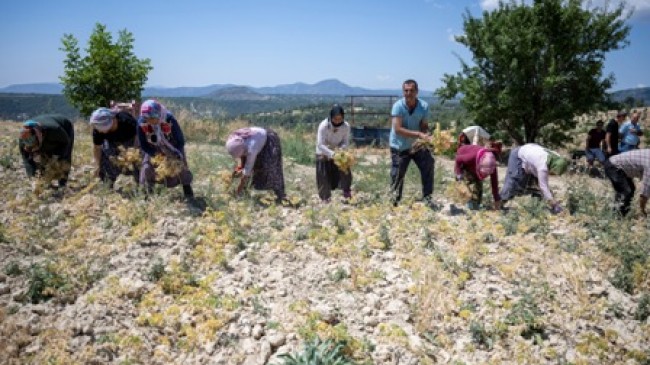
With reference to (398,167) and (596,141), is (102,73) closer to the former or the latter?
(398,167)

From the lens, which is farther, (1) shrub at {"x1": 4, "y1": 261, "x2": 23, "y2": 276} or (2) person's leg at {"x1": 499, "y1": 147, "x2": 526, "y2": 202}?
(2) person's leg at {"x1": 499, "y1": 147, "x2": 526, "y2": 202}

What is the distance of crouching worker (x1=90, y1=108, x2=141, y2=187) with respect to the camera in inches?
210

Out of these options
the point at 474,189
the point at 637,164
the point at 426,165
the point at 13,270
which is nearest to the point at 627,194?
the point at 637,164

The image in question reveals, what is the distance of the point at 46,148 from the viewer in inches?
228

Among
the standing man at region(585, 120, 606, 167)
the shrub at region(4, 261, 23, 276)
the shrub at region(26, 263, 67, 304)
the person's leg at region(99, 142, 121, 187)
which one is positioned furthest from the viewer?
the standing man at region(585, 120, 606, 167)

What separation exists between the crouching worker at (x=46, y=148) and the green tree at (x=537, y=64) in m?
9.83

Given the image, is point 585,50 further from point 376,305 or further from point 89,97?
point 89,97

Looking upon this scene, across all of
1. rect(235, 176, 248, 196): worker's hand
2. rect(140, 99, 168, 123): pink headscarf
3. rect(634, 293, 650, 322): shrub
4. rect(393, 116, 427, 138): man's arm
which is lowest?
rect(634, 293, 650, 322): shrub

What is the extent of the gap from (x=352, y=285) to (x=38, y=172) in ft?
13.9

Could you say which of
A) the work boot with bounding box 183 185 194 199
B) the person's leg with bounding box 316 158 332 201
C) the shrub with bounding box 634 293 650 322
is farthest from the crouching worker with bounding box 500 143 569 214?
the work boot with bounding box 183 185 194 199

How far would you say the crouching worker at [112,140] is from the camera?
5328 millimetres

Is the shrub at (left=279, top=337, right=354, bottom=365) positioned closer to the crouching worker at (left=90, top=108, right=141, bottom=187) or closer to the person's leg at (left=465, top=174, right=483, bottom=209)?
the person's leg at (left=465, top=174, right=483, bottom=209)

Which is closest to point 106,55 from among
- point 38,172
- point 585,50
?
point 38,172

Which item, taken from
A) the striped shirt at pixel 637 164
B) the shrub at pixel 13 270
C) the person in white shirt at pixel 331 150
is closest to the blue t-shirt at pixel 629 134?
the striped shirt at pixel 637 164
